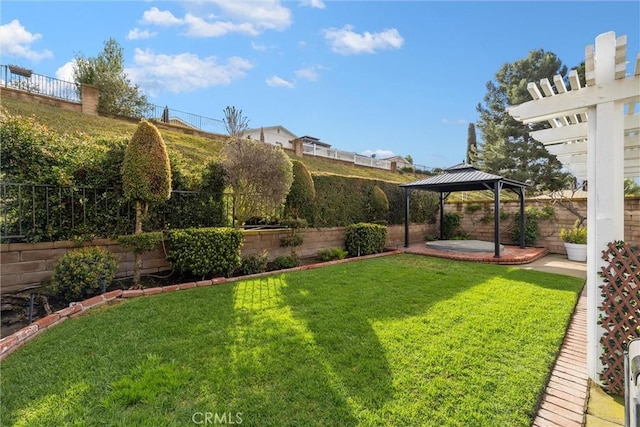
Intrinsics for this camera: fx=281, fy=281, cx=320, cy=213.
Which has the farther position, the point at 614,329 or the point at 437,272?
the point at 437,272

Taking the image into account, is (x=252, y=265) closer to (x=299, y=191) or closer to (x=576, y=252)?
(x=299, y=191)

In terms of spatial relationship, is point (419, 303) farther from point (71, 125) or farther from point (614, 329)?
point (71, 125)

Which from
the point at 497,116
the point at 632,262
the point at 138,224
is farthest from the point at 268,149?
the point at 497,116

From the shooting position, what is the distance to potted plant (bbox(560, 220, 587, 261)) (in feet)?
29.7

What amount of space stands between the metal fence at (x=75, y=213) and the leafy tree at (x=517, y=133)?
748 inches

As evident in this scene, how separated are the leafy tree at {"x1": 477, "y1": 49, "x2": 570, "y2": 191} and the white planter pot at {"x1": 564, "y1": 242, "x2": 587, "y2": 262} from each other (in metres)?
9.29

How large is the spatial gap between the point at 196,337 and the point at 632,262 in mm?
4352

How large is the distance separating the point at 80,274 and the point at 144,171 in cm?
191

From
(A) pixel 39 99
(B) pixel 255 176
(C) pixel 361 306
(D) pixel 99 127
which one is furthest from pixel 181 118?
(C) pixel 361 306

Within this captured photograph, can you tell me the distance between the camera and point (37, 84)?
15.2 meters

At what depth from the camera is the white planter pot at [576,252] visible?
903 cm

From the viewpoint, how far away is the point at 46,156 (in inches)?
185

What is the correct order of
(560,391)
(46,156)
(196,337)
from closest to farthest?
1. (560,391)
2. (196,337)
3. (46,156)

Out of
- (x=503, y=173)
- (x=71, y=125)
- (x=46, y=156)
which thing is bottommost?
(x=46, y=156)
